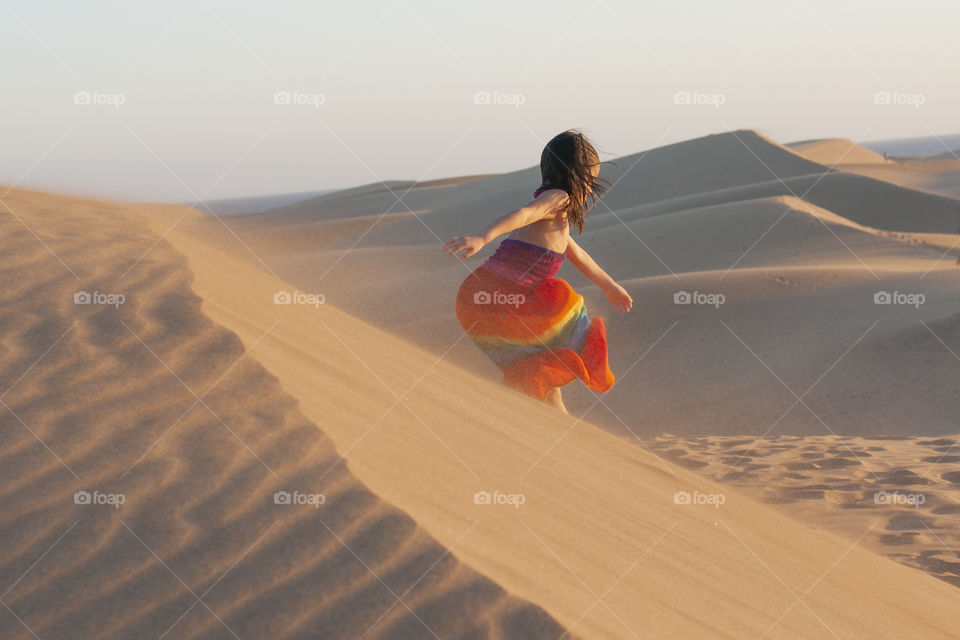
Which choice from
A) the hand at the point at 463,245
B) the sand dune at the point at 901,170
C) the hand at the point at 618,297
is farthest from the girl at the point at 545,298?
the sand dune at the point at 901,170

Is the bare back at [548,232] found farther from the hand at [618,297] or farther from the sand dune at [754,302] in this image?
the sand dune at [754,302]

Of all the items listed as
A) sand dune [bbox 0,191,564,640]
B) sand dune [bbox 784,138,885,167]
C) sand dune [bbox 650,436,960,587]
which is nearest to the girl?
sand dune [bbox 650,436,960,587]

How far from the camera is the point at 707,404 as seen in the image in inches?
357

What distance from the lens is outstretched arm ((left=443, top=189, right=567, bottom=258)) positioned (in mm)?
3719

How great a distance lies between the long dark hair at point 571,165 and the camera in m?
4.73

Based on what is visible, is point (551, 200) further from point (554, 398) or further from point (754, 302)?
point (754, 302)

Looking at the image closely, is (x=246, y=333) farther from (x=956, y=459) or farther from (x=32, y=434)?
(x=956, y=459)

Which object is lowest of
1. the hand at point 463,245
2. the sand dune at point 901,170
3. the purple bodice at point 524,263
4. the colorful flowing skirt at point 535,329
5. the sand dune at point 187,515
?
the sand dune at point 901,170

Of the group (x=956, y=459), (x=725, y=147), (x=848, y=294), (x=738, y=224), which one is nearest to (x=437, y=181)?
(x=725, y=147)

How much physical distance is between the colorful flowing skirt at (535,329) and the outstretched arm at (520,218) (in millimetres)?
405

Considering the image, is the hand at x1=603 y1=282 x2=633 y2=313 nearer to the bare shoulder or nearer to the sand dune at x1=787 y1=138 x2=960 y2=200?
the bare shoulder

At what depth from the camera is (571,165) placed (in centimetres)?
→ 473

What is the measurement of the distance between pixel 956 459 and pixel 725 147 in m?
26.8

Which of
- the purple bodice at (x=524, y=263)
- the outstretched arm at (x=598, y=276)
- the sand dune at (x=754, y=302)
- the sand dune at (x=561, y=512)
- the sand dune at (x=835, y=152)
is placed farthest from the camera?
the sand dune at (x=835, y=152)
